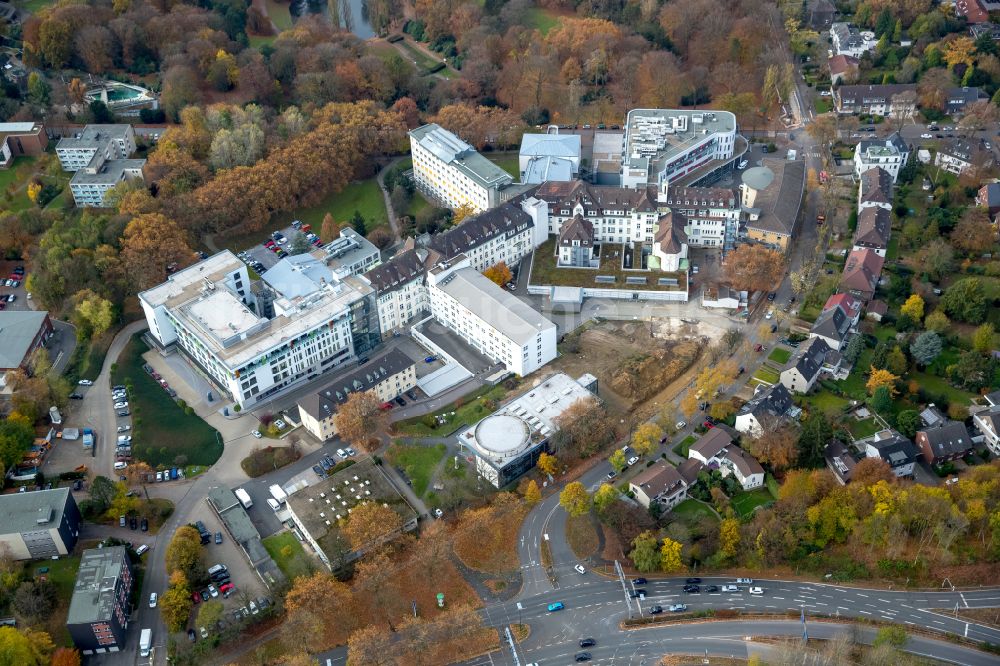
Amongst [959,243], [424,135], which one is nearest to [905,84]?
[959,243]

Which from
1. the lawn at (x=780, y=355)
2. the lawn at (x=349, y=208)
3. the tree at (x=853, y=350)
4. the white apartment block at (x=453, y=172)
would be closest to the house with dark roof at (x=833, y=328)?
the tree at (x=853, y=350)

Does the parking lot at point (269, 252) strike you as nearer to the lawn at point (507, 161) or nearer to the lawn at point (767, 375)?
the lawn at point (507, 161)

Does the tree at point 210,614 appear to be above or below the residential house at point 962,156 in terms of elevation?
below

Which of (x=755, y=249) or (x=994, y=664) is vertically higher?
(x=755, y=249)

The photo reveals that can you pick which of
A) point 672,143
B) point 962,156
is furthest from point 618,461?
point 962,156

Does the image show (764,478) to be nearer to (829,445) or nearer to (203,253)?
(829,445)

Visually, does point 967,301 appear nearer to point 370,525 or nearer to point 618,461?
point 618,461

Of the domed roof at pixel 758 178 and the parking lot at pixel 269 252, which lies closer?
the parking lot at pixel 269 252
